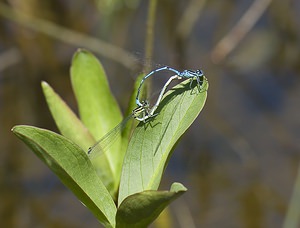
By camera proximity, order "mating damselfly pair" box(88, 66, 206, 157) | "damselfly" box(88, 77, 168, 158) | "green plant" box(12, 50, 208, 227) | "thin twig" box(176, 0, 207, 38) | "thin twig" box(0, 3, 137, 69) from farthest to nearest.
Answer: "thin twig" box(176, 0, 207, 38) → "thin twig" box(0, 3, 137, 69) → "damselfly" box(88, 77, 168, 158) → "mating damselfly pair" box(88, 66, 206, 157) → "green plant" box(12, 50, 208, 227)

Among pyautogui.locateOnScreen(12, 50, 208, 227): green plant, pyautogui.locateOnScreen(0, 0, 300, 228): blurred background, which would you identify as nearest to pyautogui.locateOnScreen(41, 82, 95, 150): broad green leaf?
pyautogui.locateOnScreen(12, 50, 208, 227): green plant

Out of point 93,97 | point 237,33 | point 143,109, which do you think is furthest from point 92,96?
point 237,33

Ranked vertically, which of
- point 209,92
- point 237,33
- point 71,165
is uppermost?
point 237,33

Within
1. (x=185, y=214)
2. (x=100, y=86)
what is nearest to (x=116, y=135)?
(x=100, y=86)

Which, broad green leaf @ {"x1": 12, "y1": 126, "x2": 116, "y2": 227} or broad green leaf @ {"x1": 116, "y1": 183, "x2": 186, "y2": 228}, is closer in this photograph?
broad green leaf @ {"x1": 116, "y1": 183, "x2": 186, "y2": 228}

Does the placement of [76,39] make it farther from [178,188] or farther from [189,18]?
[178,188]

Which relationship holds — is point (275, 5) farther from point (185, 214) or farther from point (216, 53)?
point (185, 214)

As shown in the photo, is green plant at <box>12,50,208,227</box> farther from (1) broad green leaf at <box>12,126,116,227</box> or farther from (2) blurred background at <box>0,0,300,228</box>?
(2) blurred background at <box>0,0,300,228</box>
